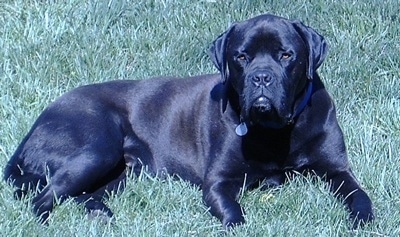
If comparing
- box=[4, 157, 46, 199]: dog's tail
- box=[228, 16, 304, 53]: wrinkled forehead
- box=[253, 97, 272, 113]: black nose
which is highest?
box=[228, 16, 304, 53]: wrinkled forehead

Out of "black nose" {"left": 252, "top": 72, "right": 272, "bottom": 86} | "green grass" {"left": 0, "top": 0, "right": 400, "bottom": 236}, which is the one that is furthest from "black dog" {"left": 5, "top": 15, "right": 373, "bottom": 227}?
"green grass" {"left": 0, "top": 0, "right": 400, "bottom": 236}

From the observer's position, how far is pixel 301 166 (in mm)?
5641

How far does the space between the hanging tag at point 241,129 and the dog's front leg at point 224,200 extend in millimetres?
313

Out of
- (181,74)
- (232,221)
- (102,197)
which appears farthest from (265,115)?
(181,74)

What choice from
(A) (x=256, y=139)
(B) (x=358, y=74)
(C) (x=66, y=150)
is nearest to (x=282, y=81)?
(A) (x=256, y=139)

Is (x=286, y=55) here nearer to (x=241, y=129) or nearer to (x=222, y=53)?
(x=222, y=53)

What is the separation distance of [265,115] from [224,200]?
564mm

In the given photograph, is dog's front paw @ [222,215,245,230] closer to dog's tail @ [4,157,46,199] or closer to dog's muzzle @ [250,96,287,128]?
dog's muzzle @ [250,96,287,128]

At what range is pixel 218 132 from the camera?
5.85m

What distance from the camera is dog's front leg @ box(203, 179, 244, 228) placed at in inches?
203

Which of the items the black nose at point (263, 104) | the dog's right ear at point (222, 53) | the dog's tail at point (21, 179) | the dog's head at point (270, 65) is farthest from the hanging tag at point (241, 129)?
the dog's tail at point (21, 179)

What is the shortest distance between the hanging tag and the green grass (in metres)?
0.38

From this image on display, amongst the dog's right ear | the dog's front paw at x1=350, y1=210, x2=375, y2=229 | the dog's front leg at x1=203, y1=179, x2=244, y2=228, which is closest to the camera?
the dog's front paw at x1=350, y1=210, x2=375, y2=229

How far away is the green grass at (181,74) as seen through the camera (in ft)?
16.7
